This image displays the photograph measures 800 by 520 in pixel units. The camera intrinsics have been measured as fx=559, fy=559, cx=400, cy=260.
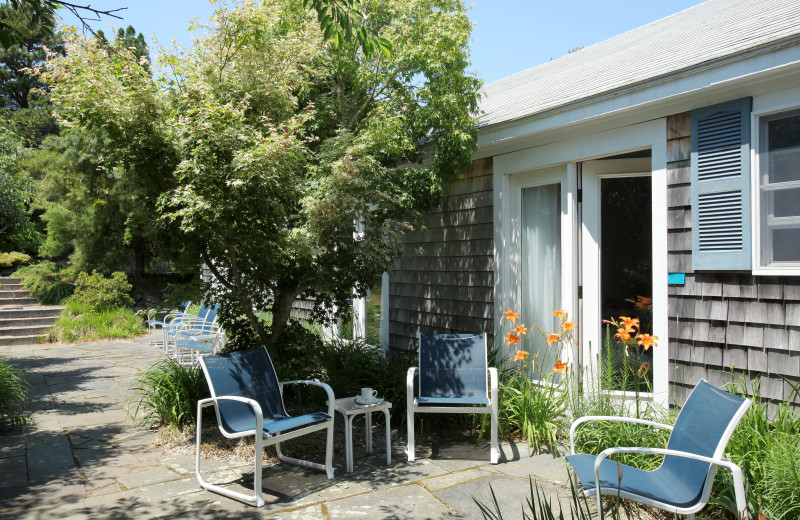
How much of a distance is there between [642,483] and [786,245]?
2.14 metres

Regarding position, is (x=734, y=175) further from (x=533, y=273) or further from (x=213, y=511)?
(x=213, y=511)

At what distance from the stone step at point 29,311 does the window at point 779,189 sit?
13499 millimetres

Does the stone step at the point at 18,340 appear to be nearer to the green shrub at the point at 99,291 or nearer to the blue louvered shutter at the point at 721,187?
the green shrub at the point at 99,291

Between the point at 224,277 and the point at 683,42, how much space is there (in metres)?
4.87

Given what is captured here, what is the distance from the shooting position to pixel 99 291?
41.4ft

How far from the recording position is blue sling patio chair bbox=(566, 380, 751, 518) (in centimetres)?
256

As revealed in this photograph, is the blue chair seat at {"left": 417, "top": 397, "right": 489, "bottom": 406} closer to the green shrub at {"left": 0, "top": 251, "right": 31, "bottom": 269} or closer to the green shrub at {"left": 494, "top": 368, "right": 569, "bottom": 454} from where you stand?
the green shrub at {"left": 494, "top": 368, "right": 569, "bottom": 454}

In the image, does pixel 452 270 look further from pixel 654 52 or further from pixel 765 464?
pixel 765 464

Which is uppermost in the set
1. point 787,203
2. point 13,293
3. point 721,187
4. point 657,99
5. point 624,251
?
point 657,99

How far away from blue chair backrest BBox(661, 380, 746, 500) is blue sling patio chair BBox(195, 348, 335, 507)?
2.26 meters

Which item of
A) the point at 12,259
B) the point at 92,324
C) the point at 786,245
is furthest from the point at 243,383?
the point at 12,259

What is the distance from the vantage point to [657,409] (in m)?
4.58

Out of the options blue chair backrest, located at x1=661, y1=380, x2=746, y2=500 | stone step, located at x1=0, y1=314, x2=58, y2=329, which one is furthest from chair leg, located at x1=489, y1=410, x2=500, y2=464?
stone step, located at x1=0, y1=314, x2=58, y2=329

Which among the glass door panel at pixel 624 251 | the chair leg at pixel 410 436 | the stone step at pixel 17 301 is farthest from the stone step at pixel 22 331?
the glass door panel at pixel 624 251
